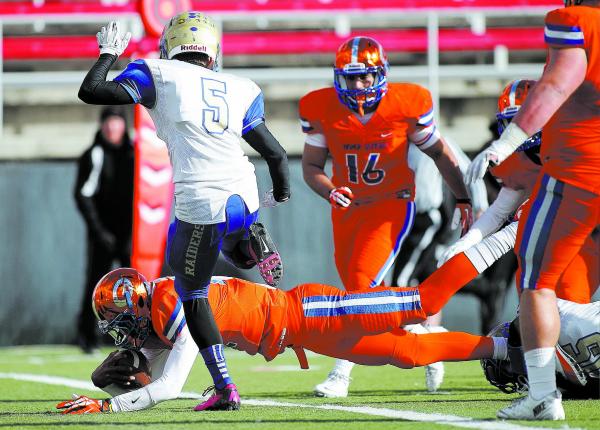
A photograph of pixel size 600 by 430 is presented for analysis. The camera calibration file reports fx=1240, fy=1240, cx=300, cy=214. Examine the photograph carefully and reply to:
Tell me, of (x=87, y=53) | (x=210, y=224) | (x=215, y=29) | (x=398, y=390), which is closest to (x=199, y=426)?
(x=210, y=224)

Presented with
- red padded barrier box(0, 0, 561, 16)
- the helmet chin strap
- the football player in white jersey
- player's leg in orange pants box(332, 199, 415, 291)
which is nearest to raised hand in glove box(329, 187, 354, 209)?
player's leg in orange pants box(332, 199, 415, 291)

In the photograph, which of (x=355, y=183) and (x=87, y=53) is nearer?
(x=355, y=183)

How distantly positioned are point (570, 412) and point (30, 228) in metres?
6.46

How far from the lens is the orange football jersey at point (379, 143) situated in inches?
245

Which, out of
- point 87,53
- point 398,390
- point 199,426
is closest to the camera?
point 199,426

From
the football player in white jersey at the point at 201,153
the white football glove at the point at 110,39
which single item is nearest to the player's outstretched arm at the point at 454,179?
the football player in white jersey at the point at 201,153

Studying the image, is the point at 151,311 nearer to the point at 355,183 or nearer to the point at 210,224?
the point at 210,224

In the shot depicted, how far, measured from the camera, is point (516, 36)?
1314 cm

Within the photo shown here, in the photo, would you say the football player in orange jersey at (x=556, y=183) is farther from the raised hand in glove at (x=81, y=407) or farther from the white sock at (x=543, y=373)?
the raised hand in glove at (x=81, y=407)

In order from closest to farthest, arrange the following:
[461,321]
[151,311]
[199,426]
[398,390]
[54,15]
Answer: [199,426] < [151,311] < [398,390] < [461,321] < [54,15]

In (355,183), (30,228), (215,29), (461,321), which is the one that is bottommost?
(461,321)

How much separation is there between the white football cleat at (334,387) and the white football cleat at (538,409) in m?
1.67

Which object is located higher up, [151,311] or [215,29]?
[215,29]

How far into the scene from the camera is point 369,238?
607cm
